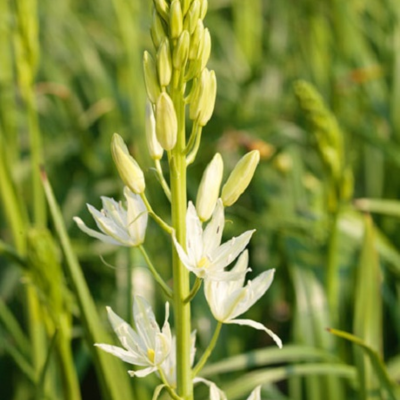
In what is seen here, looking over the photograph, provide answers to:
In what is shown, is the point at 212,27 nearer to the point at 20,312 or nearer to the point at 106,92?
the point at 106,92

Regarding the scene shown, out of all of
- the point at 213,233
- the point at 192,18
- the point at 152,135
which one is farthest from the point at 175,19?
the point at 213,233

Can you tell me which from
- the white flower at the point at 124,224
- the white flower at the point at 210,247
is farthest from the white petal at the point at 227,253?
the white flower at the point at 124,224

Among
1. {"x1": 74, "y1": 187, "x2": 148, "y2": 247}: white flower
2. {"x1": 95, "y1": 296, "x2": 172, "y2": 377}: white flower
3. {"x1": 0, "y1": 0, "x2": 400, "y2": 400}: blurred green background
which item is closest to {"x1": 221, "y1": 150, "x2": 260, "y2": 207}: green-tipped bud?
{"x1": 74, "y1": 187, "x2": 148, "y2": 247}: white flower

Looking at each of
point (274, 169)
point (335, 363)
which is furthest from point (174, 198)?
point (274, 169)

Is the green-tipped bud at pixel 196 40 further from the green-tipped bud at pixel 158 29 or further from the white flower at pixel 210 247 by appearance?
the white flower at pixel 210 247

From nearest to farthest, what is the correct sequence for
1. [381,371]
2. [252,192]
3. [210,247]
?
[210,247] < [381,371] < [252,192]

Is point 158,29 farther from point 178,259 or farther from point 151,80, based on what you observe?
point 178,259

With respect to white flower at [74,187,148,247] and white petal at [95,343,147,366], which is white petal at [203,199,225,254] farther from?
white petal at [95,343,147,366]
